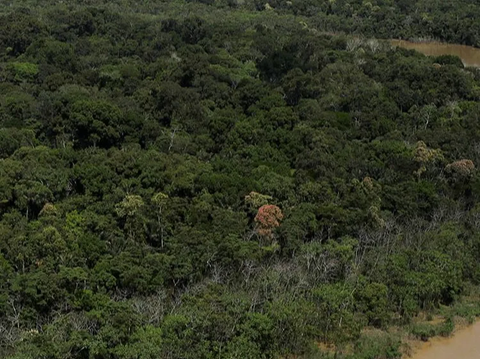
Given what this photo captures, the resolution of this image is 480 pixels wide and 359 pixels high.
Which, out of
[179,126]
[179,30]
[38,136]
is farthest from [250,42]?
[38,136]

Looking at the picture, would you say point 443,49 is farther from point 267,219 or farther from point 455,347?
point 455,347

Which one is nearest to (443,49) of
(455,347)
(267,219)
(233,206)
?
(233,206)

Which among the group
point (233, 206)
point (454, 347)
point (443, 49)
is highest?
point (443, 49)

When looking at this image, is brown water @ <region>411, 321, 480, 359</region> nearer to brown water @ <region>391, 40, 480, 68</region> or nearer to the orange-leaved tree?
the orange-leaved tree

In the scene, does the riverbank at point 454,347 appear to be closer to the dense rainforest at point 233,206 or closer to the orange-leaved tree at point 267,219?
the dense rainforest at point 233,206

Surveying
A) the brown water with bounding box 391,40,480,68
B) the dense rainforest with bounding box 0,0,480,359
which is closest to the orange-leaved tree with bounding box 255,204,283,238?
the dense rainforest with bounding box 0,0,480,359

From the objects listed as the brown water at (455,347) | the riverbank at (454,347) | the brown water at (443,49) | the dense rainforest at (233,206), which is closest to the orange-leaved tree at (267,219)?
the dense rainforest at (233,206)
